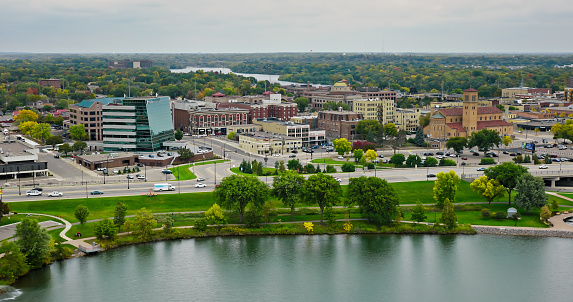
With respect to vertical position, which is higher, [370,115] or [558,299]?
[370,115]

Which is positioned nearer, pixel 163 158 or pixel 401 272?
pixel 401 272

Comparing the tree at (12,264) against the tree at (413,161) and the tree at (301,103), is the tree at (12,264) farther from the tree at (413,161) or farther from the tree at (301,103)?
the tree at (301,103)

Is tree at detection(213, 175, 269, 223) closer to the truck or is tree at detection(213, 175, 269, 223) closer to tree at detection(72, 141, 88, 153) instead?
the truck

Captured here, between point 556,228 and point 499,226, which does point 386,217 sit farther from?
point 556,228

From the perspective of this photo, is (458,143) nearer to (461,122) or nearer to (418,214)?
(461,122)

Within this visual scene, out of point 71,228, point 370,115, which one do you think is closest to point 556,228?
point 71,228
